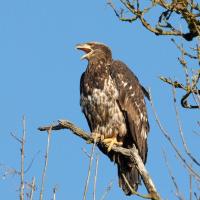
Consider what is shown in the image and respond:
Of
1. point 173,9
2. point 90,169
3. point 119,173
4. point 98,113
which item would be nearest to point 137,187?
point 119,173

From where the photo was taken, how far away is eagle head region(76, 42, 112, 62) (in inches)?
386

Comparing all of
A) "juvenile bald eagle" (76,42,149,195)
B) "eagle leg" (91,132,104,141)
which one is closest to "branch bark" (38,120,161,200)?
Answer: "eagle leg" (91,132,104,141)

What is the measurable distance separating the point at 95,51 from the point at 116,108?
3.60 ft

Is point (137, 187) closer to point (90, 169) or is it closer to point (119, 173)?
point (119, 173)

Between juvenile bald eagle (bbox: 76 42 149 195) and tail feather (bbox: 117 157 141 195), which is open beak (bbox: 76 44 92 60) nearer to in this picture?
juvenile bald eagle (bbox: 76 42 149 195)

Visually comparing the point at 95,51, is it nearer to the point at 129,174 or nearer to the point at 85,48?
the point at 85,48

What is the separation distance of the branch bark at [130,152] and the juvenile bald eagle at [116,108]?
328mm

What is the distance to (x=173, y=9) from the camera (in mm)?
7004

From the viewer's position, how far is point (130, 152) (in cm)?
729

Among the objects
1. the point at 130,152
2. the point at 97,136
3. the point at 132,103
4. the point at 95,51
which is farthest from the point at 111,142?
the point at 130,152

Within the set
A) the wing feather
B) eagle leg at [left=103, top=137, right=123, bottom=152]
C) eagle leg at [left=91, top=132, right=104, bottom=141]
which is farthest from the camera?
the wing feather

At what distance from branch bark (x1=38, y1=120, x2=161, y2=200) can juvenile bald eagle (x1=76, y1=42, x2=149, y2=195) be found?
1.08ft

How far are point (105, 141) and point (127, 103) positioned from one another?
63 cm

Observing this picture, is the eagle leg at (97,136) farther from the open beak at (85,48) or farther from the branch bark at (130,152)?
the open beak at (85,48)
